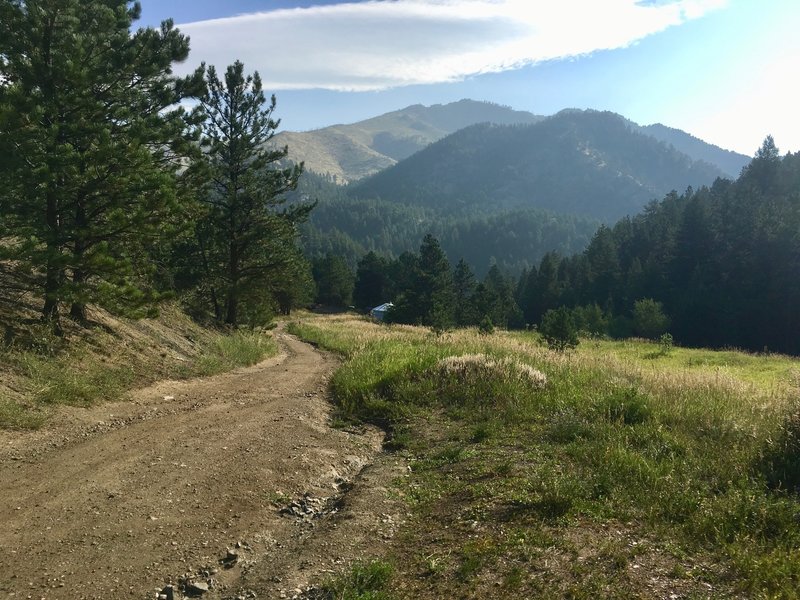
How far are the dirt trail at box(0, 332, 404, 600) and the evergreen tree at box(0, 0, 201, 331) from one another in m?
3.32

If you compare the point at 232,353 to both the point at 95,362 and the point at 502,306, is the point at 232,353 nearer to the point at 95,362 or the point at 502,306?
the point at 95,362

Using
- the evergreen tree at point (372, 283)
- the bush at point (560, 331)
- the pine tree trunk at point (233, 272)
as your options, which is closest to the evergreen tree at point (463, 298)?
the evergreen tree at point (372, 283)

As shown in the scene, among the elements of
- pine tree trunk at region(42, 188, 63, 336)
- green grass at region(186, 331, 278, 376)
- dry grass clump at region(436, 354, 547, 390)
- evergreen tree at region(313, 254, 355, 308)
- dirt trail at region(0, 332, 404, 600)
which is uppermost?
pine tree trunk at region(42, 188, 63, 336)

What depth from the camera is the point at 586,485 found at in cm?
550

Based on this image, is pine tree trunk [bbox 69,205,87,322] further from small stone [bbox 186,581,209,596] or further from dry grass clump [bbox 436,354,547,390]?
small stone [bbox 186,581,209,596]

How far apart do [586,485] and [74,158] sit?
1075 centimetres

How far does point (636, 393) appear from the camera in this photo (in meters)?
8.27

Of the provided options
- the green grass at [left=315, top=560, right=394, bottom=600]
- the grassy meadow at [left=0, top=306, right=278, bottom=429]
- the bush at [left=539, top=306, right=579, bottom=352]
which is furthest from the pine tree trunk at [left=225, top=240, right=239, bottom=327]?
the green grass at [left=315, top=560, right=394, bottom=600]

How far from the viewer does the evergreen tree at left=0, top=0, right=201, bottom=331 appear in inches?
373

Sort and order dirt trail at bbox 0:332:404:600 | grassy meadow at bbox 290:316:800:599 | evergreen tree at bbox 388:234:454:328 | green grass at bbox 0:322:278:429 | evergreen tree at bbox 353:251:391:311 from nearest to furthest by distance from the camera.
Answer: grassy meadow at bbox 290:316:800:599, dirt trail at bbox 0:332:404:600, green grass at bbox 0:322:278:429, evergreen tree at bbox 388:234:454:328, evergreen tree at bbox 353:251:391:311

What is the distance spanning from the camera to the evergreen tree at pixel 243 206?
852 inches

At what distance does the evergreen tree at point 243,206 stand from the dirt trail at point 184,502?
14.6 metres

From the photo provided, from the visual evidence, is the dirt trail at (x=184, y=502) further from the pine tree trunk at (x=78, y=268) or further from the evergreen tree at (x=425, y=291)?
the evergreen tree at (x=425, y=291)

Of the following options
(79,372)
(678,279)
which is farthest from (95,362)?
(678,279)
